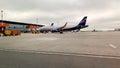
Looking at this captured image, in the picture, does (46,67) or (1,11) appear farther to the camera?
(1,11)

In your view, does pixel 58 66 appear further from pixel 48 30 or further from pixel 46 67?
pixel 48 30

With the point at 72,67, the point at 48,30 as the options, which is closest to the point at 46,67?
the point at 72,67

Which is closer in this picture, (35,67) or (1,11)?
(35,67)

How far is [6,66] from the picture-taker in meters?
6.52

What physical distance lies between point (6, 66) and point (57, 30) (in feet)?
268

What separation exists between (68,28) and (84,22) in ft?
30.0

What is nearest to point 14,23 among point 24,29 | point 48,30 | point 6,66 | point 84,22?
point 24,29

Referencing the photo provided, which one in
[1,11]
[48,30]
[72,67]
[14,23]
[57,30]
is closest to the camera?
[72,67]

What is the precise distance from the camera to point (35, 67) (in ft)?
20.9

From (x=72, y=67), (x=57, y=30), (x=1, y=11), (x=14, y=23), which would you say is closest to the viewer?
(x=72, y=67)

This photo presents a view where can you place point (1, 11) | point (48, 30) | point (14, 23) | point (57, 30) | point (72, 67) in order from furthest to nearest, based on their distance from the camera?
1. point (14, 23)
2. point (48, 30)
3. point (57, 30)
4. point (1, 11)
5. point (72, 67)

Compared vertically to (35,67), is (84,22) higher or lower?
higher

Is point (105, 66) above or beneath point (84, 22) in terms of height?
beneath

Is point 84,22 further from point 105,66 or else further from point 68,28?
point 105,66
